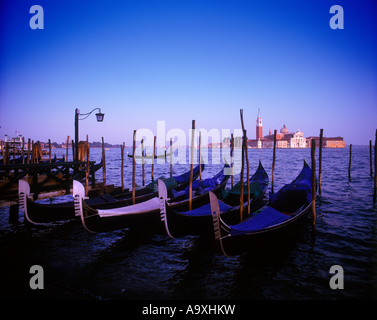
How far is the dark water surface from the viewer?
3383mm

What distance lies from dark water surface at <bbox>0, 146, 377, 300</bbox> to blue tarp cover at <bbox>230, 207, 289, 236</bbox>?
69 cm

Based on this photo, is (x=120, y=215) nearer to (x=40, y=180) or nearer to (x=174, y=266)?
(x=174, y=266)

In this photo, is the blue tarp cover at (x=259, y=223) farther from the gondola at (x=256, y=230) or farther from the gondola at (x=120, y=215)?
the gondola at (x=120, y=215)

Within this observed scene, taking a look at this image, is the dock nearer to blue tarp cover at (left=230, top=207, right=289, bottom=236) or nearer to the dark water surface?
the dark water surface

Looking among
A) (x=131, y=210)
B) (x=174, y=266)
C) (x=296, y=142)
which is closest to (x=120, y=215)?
(x=131, y=210)

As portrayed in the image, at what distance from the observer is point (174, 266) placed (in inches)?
164

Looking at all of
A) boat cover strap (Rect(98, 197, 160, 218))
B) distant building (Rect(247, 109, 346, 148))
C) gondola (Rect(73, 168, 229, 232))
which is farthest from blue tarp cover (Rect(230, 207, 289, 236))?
distant building (Rect(247, 109, 346, 148))

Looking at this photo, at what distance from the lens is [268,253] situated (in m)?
4.62

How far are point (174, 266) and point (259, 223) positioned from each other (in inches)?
70.9

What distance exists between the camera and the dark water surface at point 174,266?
3383 mm

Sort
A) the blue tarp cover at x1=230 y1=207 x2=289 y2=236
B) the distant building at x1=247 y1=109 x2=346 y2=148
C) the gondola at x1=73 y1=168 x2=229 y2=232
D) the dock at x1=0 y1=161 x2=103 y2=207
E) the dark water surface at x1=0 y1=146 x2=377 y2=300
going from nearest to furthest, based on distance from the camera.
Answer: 1. the dark water surface at x1=0 y1=146 x2=377 y2=300
2. the blue tarp cover at x1=230 y1=207 x2=289 y2=236
3. the gondola at x1=73 y1=168 x2=229 y2=232
4. the dock at x1=0 y1=161 x2=103 y2=207
5. the distant building at x1=247 y1=109 x2=346 y2=148

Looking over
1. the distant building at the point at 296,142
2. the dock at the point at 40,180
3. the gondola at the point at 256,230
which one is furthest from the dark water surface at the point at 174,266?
the distant building at the point at 296,142

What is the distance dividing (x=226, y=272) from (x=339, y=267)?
2065mm
